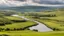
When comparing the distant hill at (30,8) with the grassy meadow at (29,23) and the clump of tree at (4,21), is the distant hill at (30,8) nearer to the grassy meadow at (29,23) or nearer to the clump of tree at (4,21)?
the grassy meadow at (29,23)

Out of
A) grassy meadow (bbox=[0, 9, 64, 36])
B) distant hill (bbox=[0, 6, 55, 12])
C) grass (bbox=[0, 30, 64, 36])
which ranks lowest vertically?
grass (bbox=[0, 30, 64, 36])

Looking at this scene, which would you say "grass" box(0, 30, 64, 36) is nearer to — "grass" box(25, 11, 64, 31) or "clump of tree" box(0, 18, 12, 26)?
"grass" box(25, 11, 64, 31)

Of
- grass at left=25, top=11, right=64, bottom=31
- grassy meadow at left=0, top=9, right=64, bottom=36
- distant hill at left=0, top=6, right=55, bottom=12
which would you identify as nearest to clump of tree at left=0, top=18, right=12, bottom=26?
grassy meadow at left=0, top=9, right=64, bottom=36

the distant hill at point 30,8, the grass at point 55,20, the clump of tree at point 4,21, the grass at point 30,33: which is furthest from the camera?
the distant hill at point 30,8

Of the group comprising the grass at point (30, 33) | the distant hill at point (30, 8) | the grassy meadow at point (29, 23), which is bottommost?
the grass at point (30, 33)

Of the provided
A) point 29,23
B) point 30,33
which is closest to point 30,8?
point 29,23

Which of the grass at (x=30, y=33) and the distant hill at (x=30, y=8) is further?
the distant hill at (x=30, y=8)

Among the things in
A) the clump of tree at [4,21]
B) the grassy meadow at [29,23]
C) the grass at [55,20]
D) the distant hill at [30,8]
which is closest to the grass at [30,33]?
the grassy meadow at [29,23]

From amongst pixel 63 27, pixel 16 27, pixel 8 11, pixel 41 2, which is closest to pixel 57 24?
pixel 63 27

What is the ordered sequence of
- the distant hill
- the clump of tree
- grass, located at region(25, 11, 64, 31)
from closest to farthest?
1. the clump of tree
2. grass, located at region(25, 11, 64, 31)
3. the distant hill

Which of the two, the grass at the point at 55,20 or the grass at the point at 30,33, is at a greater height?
the grass at the point at 55,20

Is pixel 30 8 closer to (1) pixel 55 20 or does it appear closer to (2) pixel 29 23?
(2) pixel 29 23

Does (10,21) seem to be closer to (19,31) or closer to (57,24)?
(19,31)

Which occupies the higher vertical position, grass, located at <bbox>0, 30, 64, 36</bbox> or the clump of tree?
the clump of tree
